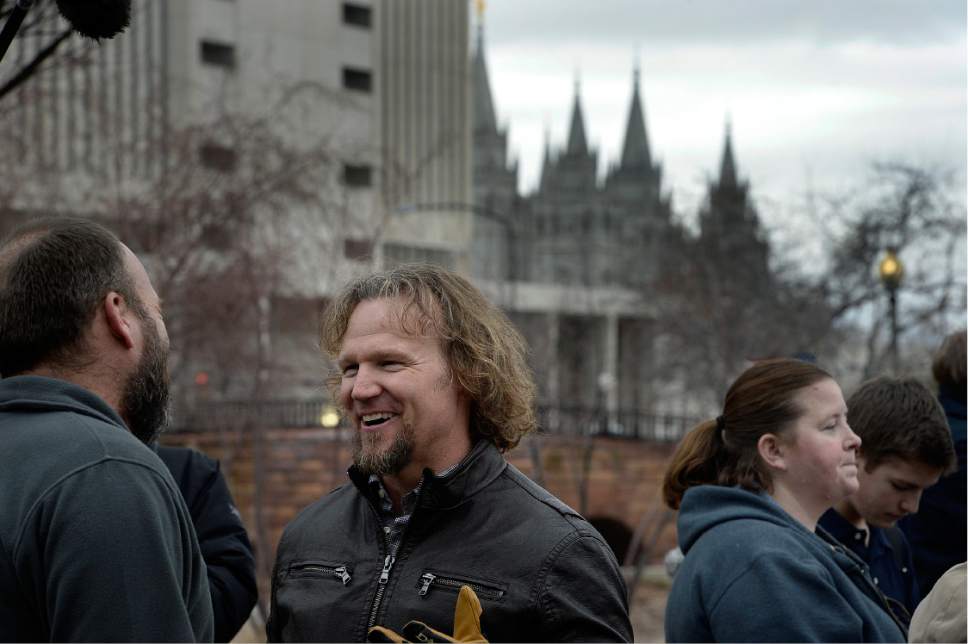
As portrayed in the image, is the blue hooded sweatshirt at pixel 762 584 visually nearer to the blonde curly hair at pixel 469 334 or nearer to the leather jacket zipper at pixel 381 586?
the blonde curly hair at pixel 469 334

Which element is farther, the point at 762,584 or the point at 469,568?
the point at 762,584

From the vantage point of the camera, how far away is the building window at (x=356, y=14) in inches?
2397

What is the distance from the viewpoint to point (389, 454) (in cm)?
351

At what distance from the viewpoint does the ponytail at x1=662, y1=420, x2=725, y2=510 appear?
457 cm

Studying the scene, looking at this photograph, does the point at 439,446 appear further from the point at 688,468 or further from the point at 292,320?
the point at 292,320

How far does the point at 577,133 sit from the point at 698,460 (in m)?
104

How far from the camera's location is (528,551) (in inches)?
131

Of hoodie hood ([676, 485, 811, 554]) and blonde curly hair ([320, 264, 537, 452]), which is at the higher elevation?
blonde curly hair ([320, 264, 537, 452])

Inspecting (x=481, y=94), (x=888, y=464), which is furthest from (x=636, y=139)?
(x=888, y=464)

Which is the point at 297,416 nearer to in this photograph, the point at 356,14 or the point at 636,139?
the point at 356,14

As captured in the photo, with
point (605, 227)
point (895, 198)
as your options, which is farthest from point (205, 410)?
point (605, 227)

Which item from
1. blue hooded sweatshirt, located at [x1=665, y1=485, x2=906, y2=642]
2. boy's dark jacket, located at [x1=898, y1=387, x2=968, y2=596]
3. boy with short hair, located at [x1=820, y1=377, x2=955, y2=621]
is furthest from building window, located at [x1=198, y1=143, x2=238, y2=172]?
blue hooded sweatshirt, located at [x1=665, y1=485, x2=906, y2=642]

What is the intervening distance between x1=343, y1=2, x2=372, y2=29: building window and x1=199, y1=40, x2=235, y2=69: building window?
8090 mm

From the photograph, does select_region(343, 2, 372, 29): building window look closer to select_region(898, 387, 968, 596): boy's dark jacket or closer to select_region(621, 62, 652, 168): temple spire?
select_region(621, 62, 652, 168): temple spire
